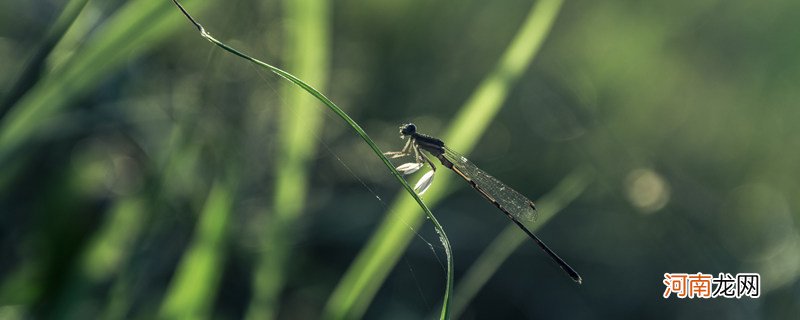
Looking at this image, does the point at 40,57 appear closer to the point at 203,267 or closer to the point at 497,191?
the point at 203,267

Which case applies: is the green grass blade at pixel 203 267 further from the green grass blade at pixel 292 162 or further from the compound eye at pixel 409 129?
the compound eye at pixel 409 129

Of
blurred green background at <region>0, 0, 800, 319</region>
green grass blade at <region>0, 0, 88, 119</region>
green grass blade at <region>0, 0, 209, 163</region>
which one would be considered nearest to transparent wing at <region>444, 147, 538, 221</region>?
blurred green background at <region>0, 0, 800, 319</region>

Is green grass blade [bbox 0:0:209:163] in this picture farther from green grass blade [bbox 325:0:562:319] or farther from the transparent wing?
the transparent wing

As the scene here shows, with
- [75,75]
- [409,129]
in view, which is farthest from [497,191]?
[75,75]

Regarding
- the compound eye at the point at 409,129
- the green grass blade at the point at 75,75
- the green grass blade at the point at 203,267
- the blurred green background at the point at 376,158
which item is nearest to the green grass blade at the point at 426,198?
the blurred green background at the point at 376,158

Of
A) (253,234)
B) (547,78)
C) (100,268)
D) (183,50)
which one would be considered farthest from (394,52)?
(100,268)

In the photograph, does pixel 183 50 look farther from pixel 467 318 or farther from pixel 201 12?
pixel 467 318
